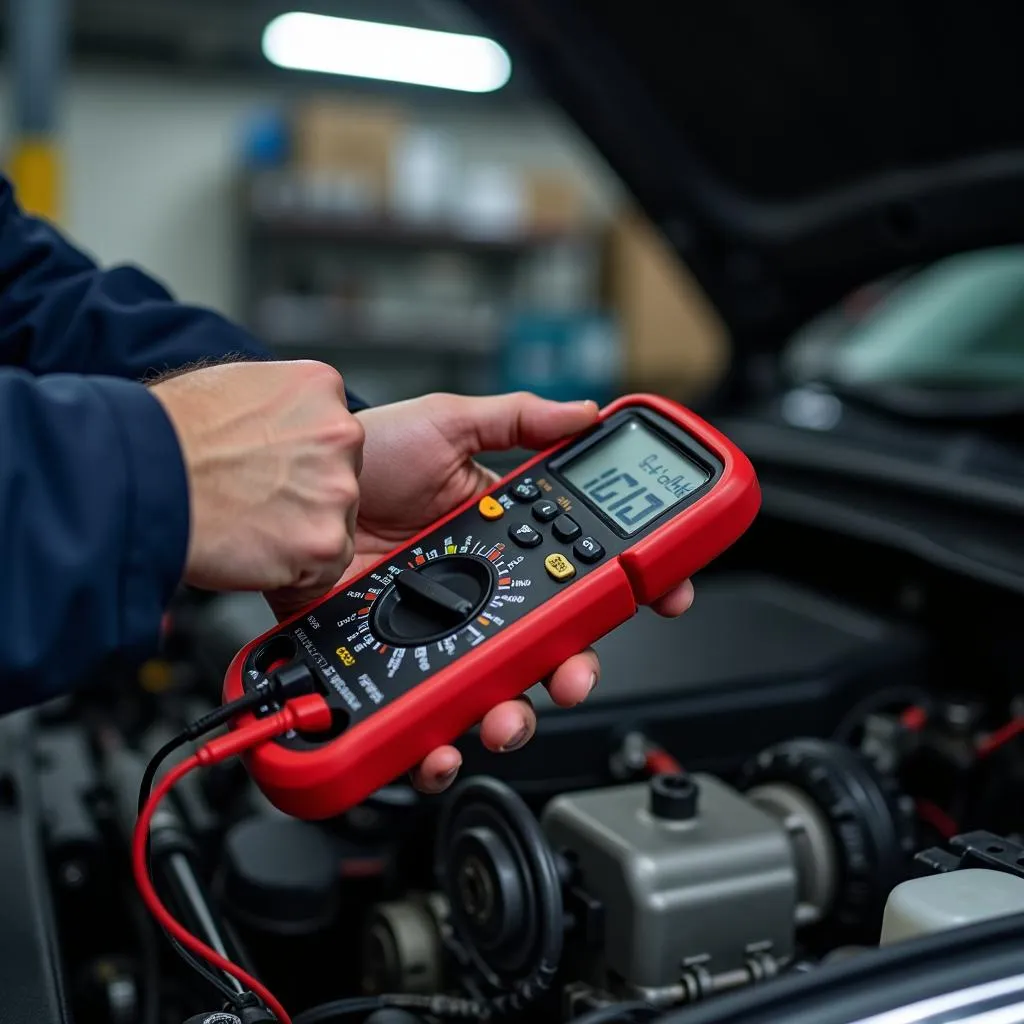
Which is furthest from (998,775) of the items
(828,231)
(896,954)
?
(828,231)

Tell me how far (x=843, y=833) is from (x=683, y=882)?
0.13m

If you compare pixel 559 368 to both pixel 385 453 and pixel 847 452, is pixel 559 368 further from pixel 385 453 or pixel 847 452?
pixel 385 453

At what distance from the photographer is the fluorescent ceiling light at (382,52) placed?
5039 millimetres

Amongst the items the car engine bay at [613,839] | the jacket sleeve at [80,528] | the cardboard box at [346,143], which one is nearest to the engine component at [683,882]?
the car engine bay at [613,839]

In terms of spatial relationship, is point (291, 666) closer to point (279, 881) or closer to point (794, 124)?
point (279, 881)

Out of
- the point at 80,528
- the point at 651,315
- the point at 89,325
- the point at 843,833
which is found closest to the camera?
the point at 80,528

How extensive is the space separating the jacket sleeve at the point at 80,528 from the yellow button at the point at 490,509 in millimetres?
248

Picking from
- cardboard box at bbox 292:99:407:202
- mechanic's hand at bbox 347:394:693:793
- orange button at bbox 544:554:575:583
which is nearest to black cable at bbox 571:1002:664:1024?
orange button at bbox 544:554:575:583

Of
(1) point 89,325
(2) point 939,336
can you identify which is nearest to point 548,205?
(2) point 939,336

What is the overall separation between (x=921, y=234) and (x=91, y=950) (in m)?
1.06

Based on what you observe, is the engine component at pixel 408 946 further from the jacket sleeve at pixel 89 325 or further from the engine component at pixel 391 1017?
the jacket sleeve at pixel 89 325

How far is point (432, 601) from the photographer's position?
697 mm

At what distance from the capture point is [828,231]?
1.35m

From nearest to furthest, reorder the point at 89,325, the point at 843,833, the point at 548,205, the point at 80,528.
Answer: the point at 80,528
the point at 843,833
the point at 89,325
the point at 548,205
